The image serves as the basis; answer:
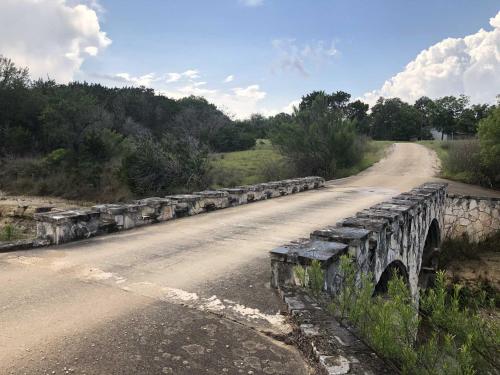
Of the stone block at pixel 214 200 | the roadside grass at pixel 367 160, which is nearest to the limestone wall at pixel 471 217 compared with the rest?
the roadside grass at pixel 367 160

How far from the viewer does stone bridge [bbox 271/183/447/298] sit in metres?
3.90

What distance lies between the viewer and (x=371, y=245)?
16.2ft

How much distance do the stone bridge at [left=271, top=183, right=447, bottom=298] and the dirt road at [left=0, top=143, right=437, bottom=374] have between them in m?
0.44

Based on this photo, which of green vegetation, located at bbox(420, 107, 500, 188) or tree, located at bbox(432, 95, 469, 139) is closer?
green vegetation, located at bbox(420, 107, 500, 188)

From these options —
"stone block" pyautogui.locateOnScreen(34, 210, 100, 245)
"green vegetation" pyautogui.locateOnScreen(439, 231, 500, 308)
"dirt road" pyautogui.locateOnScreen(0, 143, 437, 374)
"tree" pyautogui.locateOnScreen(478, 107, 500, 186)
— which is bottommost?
"green vegetation" pyautogui.locateOnScreen(439, 231, 500, 308)

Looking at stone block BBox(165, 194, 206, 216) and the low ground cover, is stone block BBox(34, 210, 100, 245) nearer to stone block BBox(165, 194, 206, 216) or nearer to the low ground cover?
stone block BBox(165, 194, 206, 216)

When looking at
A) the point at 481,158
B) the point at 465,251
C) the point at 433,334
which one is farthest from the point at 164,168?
the point at 433,334

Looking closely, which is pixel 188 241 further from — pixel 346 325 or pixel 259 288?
pixel 346 325

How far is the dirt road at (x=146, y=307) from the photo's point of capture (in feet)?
8.61

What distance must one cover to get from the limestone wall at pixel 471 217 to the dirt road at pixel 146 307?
9.79 metres

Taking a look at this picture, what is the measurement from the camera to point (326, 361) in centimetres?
249

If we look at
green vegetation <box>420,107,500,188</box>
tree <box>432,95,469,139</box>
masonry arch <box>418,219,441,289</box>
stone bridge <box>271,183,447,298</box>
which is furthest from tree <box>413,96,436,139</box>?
stone bridge <box>271,183,447,298</box>

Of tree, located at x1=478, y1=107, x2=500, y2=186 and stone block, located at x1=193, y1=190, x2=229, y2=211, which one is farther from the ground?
tree, located at x1=478, y1=107, x2=500, y2=186

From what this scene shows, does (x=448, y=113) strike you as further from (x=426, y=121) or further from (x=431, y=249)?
(x=431, y=249)
